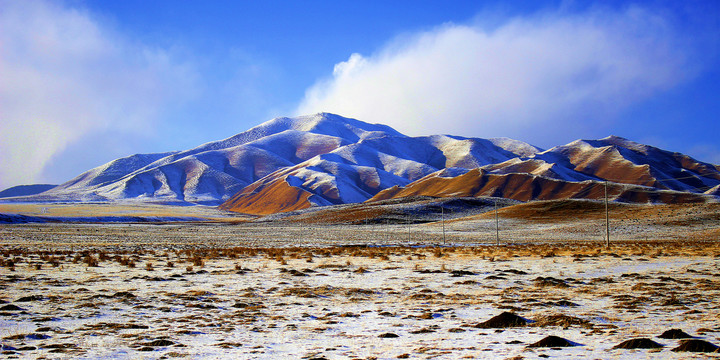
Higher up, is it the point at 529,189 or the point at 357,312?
the point at 529,189

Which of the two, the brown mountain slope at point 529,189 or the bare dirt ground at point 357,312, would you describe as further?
the brown mountain slope at point 529,189

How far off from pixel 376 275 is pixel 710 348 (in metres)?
14.0

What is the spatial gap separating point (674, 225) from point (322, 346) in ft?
246

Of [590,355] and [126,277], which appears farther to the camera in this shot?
[126,277]

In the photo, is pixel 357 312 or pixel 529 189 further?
pixel 529 189

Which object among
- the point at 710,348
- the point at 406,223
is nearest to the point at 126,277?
the point at 710,348

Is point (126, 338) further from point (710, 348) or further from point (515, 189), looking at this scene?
point (515, 189)

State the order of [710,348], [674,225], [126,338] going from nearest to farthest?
1. [710,348]
2. [126,338]
3. [674,225]

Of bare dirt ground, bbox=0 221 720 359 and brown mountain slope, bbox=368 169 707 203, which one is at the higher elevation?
brown mountain slope, bbox=368 169 707 203

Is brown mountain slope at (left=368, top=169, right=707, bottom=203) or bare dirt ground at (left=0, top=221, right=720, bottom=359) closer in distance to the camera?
bare dirt ground at (left=0, top=221, right=720, bottom=359)

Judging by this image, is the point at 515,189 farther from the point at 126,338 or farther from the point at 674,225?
the point at 126,338

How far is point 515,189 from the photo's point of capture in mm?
159125

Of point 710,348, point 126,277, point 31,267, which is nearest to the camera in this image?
point 710,348

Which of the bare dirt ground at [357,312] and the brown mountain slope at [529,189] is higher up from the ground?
the brown mountain slope at [529,189]
